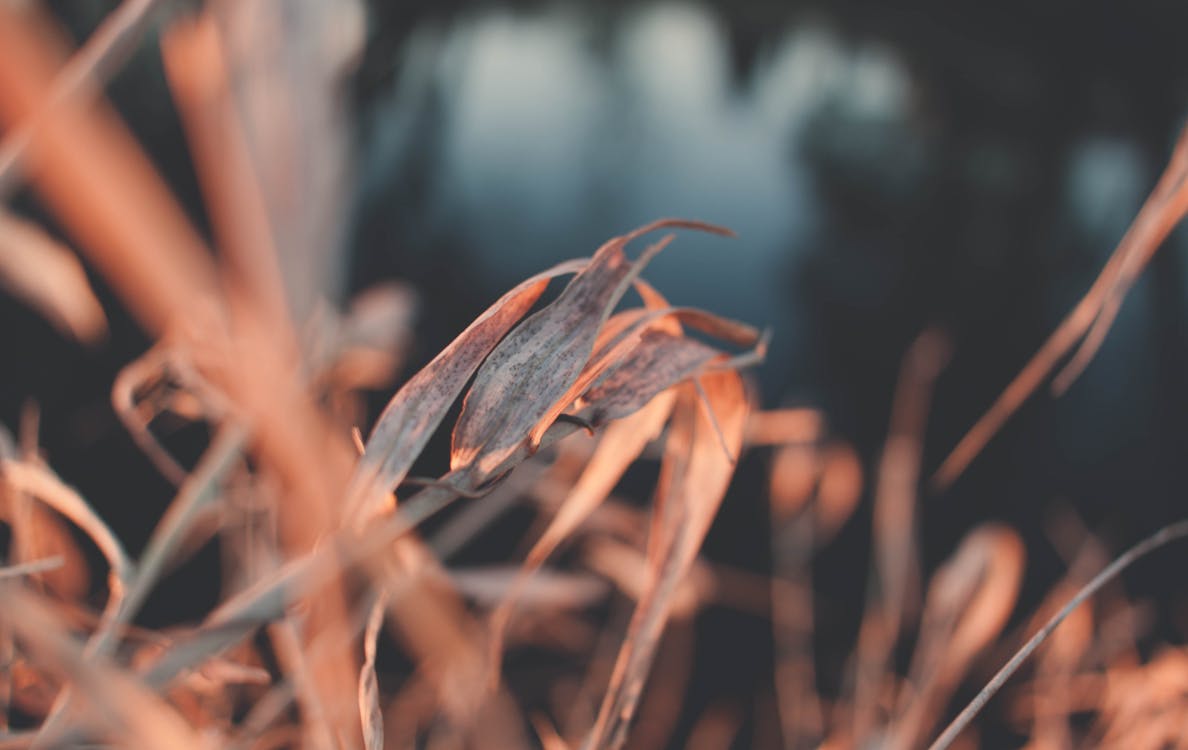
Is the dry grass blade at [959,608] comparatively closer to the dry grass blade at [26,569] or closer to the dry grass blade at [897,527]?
the dry grass blade at [897,527]

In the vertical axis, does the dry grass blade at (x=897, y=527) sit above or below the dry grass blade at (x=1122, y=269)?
below

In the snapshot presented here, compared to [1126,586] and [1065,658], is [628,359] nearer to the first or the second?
[1065,658]

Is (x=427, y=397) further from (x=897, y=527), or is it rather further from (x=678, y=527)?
(x=897, y=527)

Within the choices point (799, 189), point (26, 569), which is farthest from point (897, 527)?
→ point (799, 189)

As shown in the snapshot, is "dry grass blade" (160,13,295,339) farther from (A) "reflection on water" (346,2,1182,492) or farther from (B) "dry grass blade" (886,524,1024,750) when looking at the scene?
(A) "reflection on water" (346,2,1182,492)

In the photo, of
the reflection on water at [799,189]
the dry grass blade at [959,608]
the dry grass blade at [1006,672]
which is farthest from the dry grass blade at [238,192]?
the reflection on water at [799,189]

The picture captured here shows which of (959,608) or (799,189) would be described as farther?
(799,189)
